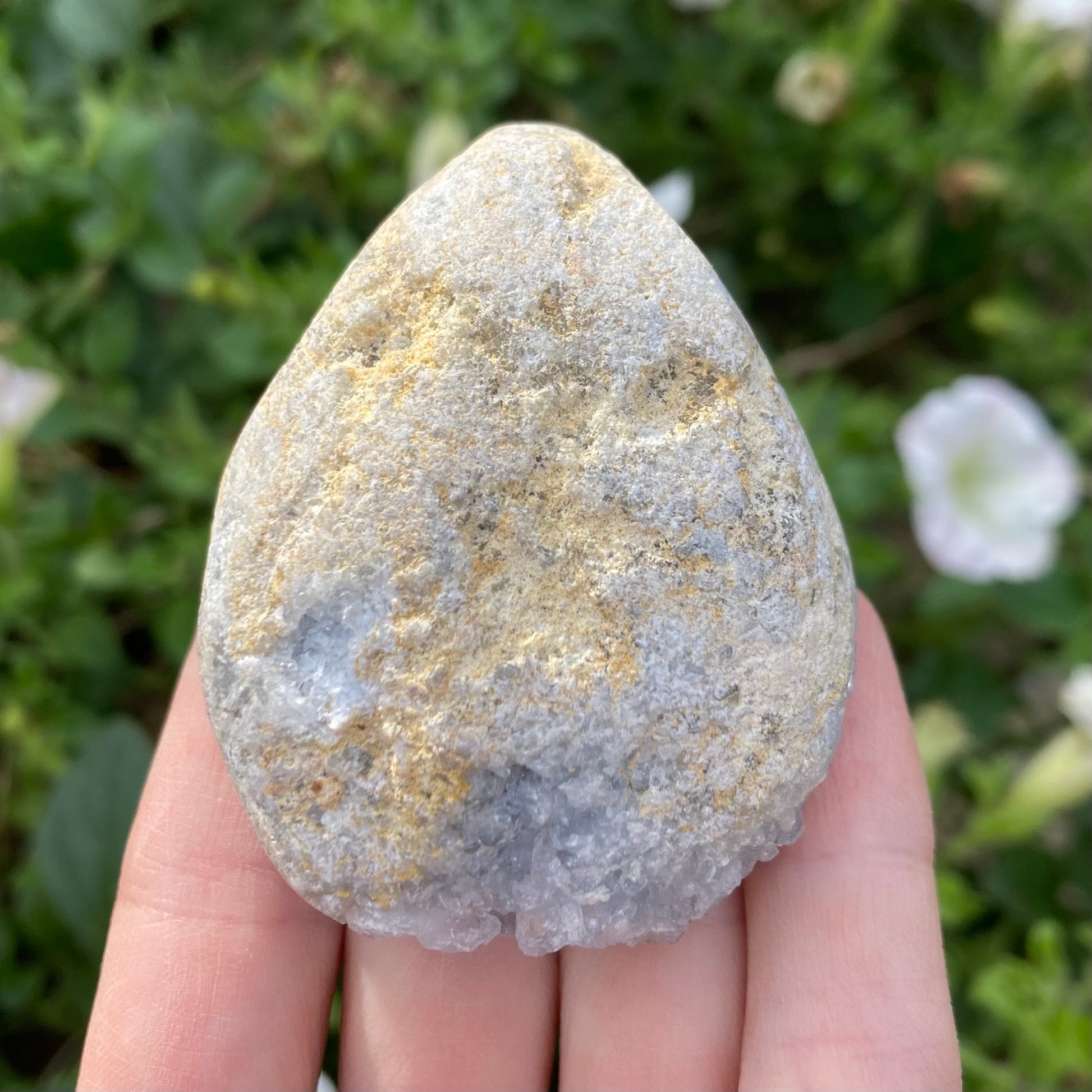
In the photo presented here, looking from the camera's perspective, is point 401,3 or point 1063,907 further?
point 1063,907

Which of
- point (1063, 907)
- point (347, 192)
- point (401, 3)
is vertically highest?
point (401, 3)

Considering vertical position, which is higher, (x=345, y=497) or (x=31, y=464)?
(x=345, y=497)

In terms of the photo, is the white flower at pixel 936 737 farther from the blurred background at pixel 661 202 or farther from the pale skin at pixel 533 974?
the pale skin at pixel 533 974

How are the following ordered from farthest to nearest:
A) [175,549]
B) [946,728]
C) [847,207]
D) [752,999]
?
1. [847,207]
2. [175,549]
3. [946,728]
4. [752,999]

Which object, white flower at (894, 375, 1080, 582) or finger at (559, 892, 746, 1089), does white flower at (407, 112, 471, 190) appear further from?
finger at (559, 892, 746, 1089)

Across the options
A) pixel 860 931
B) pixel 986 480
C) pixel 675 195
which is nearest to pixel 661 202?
pixel 675 195

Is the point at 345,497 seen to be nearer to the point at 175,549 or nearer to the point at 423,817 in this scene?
the point at 423,817

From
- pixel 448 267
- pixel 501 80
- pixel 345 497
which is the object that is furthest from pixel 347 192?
pixel 345 497

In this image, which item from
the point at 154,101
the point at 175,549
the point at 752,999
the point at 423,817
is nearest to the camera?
the point at 423,817
